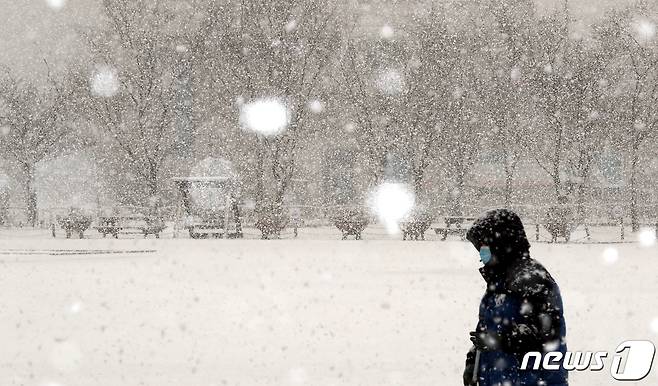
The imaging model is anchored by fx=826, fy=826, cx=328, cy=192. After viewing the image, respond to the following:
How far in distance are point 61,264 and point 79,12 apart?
38.6m

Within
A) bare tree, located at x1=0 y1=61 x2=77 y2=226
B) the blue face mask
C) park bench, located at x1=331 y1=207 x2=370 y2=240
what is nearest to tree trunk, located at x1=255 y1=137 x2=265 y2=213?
park bench, located at x1=331 y1=207 x2=370 y2=240

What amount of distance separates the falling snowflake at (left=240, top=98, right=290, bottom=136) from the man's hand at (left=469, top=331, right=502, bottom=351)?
35.3 metres

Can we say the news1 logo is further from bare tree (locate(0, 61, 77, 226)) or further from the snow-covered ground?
bare tree (locate(0, 61, 77, 226))

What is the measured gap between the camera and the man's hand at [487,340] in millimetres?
3896

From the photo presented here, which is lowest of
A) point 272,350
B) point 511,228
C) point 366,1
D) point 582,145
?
point 272,350

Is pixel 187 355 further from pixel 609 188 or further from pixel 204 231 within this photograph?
pixel 609 188

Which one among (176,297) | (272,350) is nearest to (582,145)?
(176,297)

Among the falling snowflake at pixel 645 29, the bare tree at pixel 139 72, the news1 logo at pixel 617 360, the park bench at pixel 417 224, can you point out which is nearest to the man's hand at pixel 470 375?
the news1 logo at pixel 617 360

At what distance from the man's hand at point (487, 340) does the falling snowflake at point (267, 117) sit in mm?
35256

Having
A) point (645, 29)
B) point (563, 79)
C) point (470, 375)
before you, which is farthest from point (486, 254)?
point (645, 29)

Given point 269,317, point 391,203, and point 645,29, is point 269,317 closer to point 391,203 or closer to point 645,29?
point 391,203

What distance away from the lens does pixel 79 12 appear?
185 ft

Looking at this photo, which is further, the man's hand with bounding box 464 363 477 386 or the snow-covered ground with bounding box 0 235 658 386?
the snow-covered ground with bounding box 0 235 658 386

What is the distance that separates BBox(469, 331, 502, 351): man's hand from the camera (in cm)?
390
